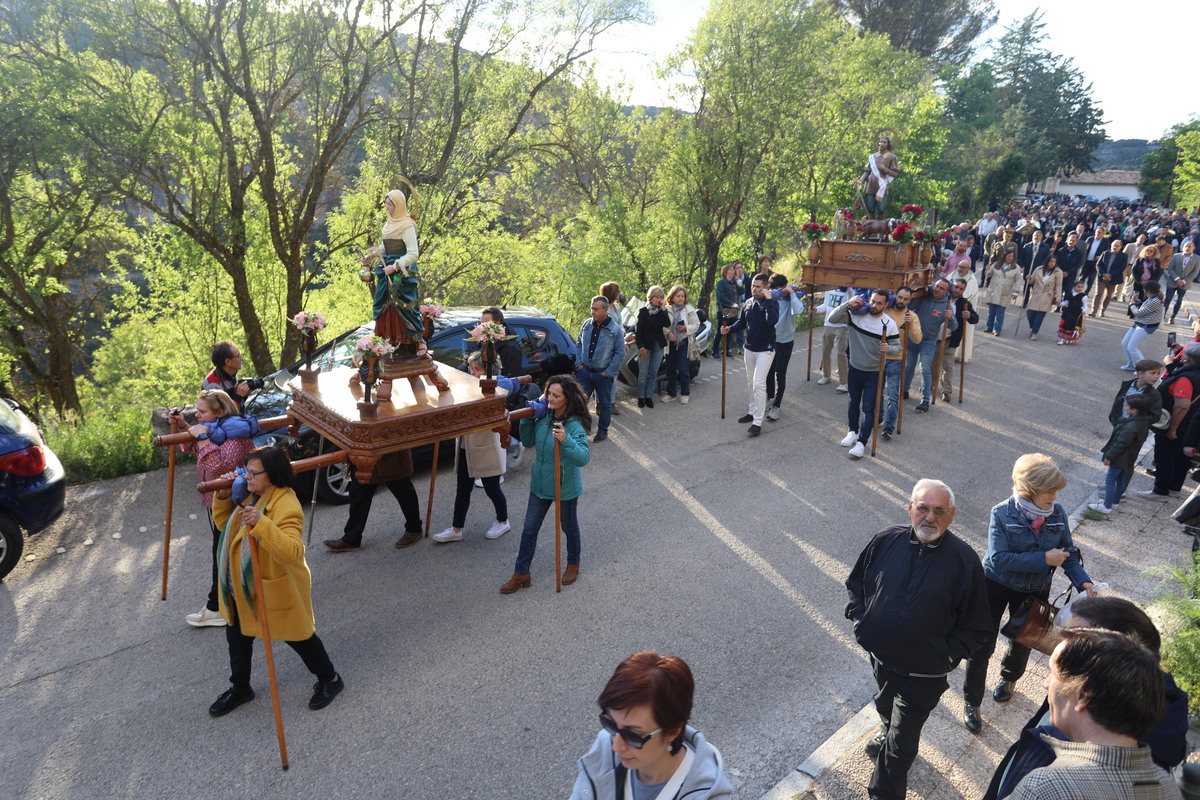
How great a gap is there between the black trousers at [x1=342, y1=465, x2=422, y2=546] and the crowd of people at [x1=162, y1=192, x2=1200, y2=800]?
2 centimetres

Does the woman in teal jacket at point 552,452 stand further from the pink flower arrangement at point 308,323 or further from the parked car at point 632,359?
the parked car at point 632,359

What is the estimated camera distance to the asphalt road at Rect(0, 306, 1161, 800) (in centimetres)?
446

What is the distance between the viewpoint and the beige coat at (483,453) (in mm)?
6859

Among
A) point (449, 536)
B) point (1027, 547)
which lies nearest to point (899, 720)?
point (1027, 547)

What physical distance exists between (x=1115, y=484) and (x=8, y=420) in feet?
36.2

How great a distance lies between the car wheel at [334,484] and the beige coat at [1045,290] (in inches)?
574

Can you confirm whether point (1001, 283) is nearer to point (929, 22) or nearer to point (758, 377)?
point (758, 377)

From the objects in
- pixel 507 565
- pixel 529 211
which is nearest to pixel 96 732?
pixel 507 565

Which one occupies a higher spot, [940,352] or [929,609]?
[929,609]

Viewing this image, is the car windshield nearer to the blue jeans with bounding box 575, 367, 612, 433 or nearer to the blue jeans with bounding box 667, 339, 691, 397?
the blue jeans with bounding box 575, 367, 612, 433

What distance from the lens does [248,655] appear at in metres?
4.80

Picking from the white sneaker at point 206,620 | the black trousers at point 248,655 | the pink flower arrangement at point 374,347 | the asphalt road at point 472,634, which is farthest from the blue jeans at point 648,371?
the black trousers at point 248,655

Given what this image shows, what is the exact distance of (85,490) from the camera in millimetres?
8188


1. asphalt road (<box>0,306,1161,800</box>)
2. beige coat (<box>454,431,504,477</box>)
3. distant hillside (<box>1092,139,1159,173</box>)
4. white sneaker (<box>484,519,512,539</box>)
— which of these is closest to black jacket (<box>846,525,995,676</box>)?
asphalt road (<box>0,306,1161,800</box>)
